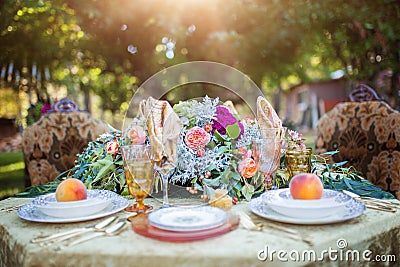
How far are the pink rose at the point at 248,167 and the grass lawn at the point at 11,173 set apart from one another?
411 cm

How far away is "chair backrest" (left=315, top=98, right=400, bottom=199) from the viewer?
2.27 m

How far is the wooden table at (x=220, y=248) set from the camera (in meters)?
0.78

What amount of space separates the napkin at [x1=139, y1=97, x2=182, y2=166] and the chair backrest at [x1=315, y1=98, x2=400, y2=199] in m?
1.57

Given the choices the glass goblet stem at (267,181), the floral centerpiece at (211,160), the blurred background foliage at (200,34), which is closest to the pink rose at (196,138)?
the floral centerpiece at (211,160)

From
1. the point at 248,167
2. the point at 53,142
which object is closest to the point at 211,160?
the point at 248,167

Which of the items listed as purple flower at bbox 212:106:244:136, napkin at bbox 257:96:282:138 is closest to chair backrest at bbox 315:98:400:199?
napkin at bbox 257:96:282:138

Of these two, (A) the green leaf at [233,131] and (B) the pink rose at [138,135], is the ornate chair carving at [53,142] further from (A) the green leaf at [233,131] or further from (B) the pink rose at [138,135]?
(A) the green leaf at [233,131]

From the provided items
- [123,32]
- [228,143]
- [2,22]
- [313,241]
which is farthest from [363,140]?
[2,22]

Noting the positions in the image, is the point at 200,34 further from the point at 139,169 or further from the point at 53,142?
the point at 139,169

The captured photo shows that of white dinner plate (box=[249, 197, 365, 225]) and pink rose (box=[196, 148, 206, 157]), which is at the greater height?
pink rose (box=[196, 148, 206, 157])

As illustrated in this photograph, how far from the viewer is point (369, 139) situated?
7.72ft

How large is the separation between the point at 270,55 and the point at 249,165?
317 cm

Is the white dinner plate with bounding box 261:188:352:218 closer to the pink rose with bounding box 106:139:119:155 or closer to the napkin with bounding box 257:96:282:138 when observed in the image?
the napkin with bounding box 257:96:282:138

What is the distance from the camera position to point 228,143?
133cm
